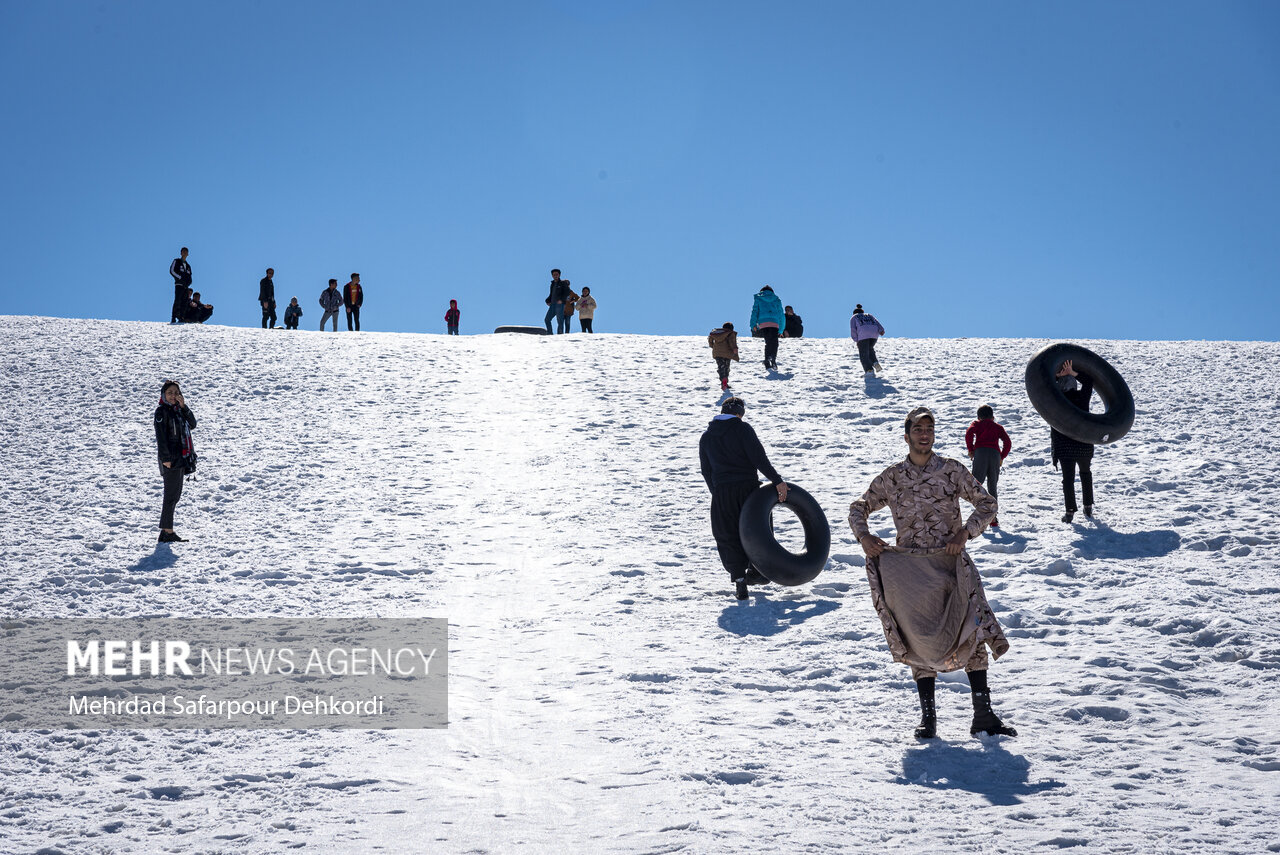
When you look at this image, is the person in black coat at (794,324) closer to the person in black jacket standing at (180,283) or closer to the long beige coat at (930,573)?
the person in black jacket standing at (180,283)

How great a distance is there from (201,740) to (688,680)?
2.96m

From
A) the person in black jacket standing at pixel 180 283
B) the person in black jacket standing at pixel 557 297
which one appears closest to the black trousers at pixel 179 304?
the person in black jacket standing at pixel 180 283

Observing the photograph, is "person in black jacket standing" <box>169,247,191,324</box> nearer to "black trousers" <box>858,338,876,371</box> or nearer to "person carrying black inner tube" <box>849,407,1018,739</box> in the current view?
"black trousers" <box>858,338,876,371</box>

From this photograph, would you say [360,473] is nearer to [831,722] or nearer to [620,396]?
[620,396]

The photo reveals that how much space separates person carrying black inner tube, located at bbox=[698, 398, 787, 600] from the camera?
9.30m

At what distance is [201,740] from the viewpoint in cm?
595

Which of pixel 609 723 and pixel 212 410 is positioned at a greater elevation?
pixel 212 410

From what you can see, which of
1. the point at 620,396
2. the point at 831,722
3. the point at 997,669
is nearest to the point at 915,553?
the point at 831,722

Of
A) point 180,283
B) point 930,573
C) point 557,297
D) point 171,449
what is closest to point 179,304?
point 180,283

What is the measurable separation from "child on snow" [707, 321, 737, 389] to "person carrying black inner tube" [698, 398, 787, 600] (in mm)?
9780

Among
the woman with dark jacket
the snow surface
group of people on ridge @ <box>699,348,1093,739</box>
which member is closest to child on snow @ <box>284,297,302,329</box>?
the snow surface

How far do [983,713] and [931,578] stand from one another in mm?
760

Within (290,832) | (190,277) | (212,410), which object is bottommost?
(290,832)

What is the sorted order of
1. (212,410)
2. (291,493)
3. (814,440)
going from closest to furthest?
(291,493) < (814,440) < (212,410)
